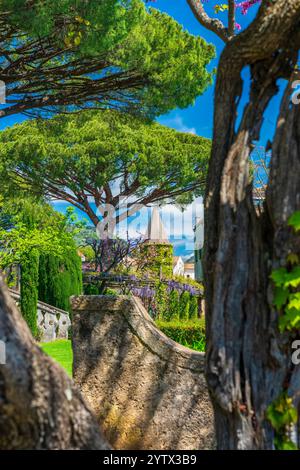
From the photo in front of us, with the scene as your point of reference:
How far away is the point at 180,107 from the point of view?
38.6 feet

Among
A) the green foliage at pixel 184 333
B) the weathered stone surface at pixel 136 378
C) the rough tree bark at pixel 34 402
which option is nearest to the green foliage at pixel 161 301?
the green foliage at pixel 184 333

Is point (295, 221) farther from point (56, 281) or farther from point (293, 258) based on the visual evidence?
point (56, 281)

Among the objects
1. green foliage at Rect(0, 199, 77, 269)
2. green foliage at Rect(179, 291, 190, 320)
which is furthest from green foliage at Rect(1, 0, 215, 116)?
green foliage at Rect(0, 199, 77, 269)

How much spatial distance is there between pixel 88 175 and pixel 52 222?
449cm

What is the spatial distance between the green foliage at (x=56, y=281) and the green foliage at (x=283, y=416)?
17.2m

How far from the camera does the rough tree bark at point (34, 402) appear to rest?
2275 millimetres

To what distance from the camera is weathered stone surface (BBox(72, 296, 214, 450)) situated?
187 inches

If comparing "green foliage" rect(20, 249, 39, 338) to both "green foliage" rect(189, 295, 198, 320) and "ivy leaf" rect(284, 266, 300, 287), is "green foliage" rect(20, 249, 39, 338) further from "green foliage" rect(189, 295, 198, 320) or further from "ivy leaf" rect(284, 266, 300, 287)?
"ivy leaf" rect(284, 266, 300, 287)

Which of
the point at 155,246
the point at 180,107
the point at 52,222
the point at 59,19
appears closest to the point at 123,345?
the point at 59,19

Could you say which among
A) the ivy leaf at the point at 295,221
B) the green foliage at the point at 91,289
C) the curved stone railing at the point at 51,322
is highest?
the ivy leaf at the point at 295,221

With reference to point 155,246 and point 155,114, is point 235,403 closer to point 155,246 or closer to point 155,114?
point 155,114

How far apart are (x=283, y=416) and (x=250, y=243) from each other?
1058mm

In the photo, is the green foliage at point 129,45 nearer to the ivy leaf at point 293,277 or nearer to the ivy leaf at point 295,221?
the ivy leaf at point 295,221

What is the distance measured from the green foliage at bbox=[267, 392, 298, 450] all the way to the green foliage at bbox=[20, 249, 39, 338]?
48.1ft
